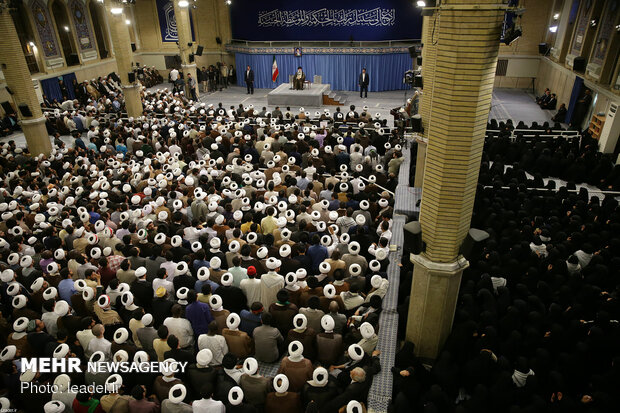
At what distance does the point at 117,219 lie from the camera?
23.2 feet

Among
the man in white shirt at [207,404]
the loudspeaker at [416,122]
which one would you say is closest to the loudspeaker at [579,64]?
the loudspeaker at [416,122]

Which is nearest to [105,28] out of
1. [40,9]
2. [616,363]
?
[40,9]

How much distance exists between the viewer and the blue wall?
18141 millimetres

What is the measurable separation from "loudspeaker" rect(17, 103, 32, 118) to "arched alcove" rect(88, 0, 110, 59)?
36.1 feet

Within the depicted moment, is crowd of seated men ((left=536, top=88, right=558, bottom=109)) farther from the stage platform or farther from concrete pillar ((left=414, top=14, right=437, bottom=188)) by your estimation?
concrete pillar ((left=414, top=14, right=437, bottom=188))

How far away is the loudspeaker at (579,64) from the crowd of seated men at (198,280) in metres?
7.98

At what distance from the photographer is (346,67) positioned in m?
18.4

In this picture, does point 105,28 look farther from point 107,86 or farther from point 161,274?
point 161,274

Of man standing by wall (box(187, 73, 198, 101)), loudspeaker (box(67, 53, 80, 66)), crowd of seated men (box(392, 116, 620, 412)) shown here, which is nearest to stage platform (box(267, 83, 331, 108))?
man standing by wall (box(187, 73, 198, 101))

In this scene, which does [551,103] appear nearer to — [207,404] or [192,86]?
[192,86]

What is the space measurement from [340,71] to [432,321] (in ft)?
51.9

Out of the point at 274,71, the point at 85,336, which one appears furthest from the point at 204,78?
the point at 85,336

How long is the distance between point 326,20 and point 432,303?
18.3 metres

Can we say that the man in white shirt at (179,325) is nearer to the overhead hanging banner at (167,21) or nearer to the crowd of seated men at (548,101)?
the crowd of seated men at (548,101)
